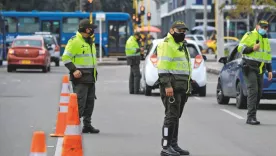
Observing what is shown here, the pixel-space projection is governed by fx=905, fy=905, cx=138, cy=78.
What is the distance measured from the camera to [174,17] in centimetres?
10388

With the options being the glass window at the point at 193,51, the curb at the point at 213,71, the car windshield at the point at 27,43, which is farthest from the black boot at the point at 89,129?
the curb at the point at 213,71

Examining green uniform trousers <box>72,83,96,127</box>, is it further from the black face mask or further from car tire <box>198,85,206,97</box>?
car tire <box>198,85,206,97</box>

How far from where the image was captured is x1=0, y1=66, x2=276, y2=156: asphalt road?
41.7 ft

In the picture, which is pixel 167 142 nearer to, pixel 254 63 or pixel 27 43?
pixel 254 63

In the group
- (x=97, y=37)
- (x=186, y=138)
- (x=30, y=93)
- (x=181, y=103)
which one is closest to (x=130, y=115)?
(x=186, y=138)

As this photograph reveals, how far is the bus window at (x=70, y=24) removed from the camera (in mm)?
58344

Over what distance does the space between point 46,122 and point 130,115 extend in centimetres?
229

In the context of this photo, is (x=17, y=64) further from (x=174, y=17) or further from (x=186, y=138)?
(x=174, y=17)

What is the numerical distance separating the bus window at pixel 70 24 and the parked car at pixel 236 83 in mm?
37447

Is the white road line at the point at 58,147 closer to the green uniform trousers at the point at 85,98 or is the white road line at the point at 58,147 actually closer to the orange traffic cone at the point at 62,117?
the orange traffic cone at the point at 62,117

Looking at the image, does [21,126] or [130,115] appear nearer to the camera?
[21,126]

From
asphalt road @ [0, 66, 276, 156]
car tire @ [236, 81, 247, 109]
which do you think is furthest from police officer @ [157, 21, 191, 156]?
car tire @ [236, 81, 247, 109]

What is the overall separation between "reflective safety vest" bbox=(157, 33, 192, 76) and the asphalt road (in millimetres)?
1150

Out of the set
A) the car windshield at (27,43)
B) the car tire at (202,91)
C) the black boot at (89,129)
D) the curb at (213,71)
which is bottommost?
the curb at (213,71)
